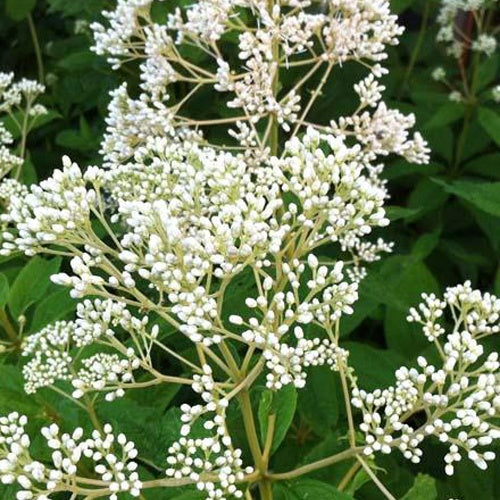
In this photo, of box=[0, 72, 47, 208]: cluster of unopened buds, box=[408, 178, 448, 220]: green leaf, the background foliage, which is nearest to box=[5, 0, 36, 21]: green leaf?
the background foliage

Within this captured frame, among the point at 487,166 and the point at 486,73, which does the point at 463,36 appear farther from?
the point at 487,166

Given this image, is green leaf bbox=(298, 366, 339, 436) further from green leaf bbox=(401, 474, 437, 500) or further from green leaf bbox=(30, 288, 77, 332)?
green leaf bbox=(30, 288, 77, 332)

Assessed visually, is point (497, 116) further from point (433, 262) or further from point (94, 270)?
point (94, 270)

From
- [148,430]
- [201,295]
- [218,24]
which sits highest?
[218,24]

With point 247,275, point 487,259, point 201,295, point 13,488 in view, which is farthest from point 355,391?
point 487,259

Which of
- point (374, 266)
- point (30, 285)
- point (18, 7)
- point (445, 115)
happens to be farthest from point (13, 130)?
point (445, 115)

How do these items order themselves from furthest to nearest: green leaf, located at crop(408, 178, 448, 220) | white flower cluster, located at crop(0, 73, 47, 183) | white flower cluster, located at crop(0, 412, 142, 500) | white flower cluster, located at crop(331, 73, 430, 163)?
green leaf, located at crop(408, 178, 448, 220)
white flower cluster, located at crop(0, 73, 47, 183)
white flower cluster, located at crop(331, 73, 430, 163)
white flower cluster, located at crop(0, 412, 142, 500)
